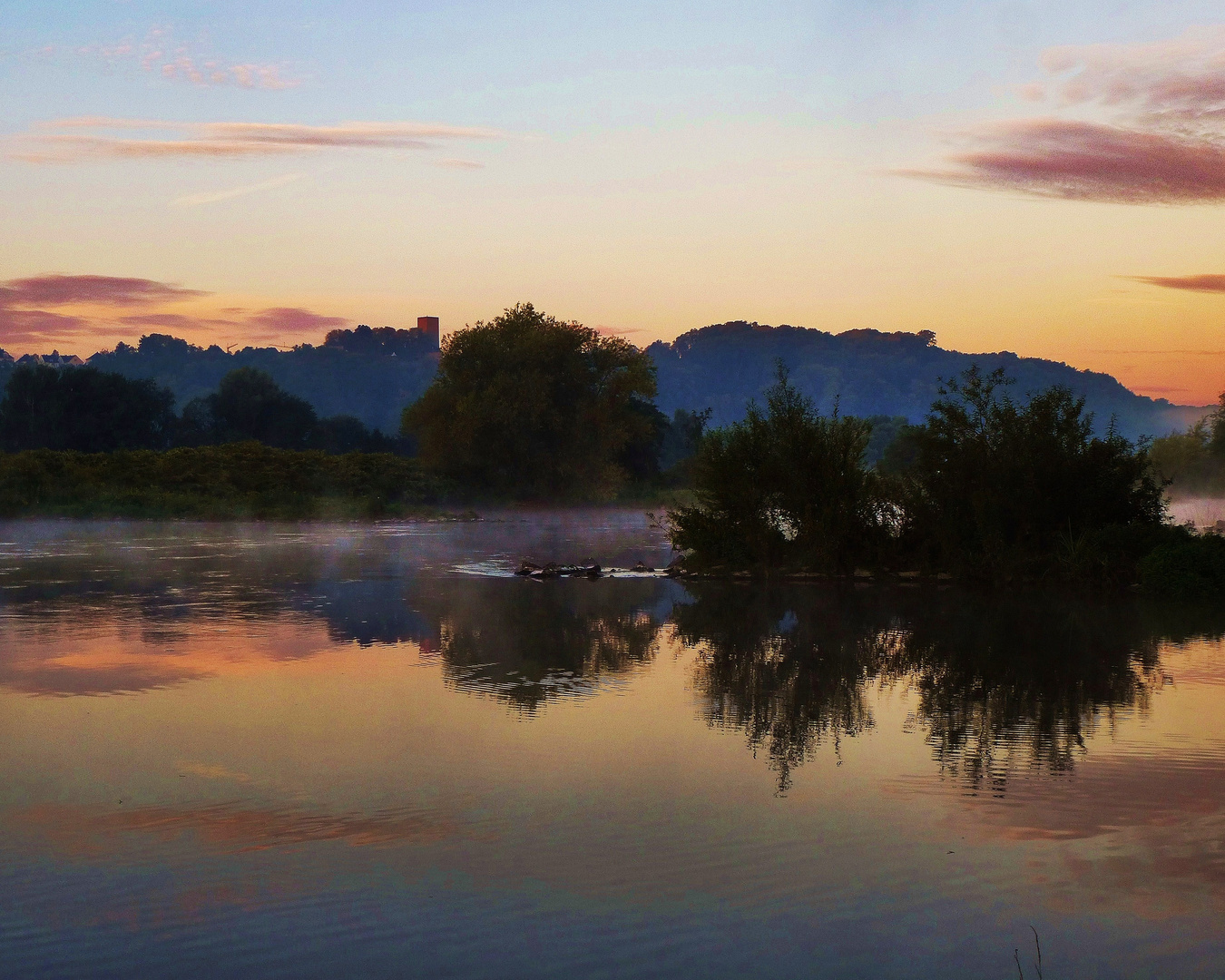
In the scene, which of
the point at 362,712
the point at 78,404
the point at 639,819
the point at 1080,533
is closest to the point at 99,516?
the point at 78,404

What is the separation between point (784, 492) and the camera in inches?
936

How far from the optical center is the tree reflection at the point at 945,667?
29.2 feet

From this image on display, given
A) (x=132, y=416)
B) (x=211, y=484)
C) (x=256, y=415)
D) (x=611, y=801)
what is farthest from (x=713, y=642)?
(x=256, y=415)

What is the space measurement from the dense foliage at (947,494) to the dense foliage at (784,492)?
0.08 feet

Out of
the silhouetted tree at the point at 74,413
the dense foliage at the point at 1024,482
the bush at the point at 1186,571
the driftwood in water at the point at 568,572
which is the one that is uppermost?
the silhouetted tree at the point at 74,413

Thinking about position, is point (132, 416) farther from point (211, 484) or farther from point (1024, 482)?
point (1024, 482)

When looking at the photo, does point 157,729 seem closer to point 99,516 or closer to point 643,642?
point 643,642

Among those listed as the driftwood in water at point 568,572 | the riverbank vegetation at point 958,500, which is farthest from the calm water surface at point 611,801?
the driftwood in water at point 568,572

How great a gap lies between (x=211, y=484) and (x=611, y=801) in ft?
189

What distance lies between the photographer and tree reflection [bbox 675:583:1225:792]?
29.2 feet

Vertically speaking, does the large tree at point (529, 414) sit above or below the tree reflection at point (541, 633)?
above

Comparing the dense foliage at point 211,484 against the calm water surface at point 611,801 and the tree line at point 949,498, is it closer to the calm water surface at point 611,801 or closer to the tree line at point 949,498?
the tree line at point 949,498

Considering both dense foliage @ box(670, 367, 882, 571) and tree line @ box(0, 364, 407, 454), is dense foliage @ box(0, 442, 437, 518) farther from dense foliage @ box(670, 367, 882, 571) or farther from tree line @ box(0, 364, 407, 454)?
dense foliage @ box(670, 367, 882, 571)

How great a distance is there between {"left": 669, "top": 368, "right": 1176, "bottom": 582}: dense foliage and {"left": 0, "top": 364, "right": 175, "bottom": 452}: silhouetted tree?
226 ft
